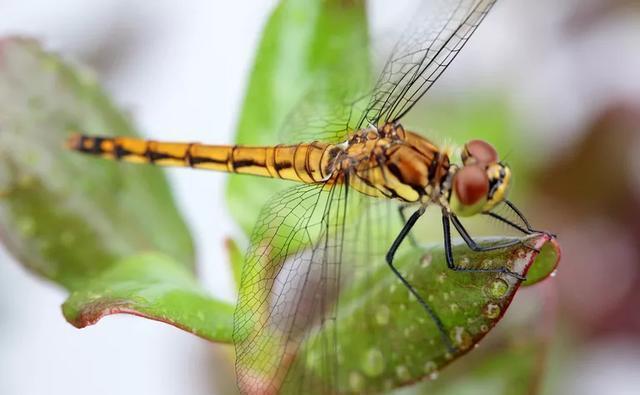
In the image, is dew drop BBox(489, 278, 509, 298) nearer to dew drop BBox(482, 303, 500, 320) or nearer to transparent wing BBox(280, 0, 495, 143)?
dew drop BBox(482, 303, 500, 320)

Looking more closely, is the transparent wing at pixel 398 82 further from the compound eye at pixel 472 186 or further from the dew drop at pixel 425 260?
the dew drop at pixel 425 260

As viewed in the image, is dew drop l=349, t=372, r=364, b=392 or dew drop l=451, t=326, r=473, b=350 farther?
dew drop l=349, t=372, r=364, b=392

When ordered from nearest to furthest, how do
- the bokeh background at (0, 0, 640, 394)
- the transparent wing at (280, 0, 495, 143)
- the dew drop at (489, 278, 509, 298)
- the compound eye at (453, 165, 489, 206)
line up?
the dew drop at (489, 278, 509, 298), the compound eye at (453, 165, 489, 206), the transparent wing at (280, 0, 495, 143), the bokeh background at (0, 0, 640, 394)

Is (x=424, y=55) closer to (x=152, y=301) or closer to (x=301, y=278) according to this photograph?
(x=301, y=278)

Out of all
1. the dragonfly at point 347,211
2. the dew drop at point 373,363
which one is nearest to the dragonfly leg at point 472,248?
the dragonfly at point 347,211

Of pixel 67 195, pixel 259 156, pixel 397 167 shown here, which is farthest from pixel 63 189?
pixel 397 167

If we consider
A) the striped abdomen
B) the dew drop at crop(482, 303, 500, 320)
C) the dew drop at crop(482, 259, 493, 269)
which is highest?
the striped abdomen

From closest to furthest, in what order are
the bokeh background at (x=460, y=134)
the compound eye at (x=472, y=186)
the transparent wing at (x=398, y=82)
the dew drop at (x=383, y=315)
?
the dew drop at (x=383, y=315) < the compound eye at (x=472, y=186) < the transparent wing at (x=398, y=82) < the bokeh background at (x=460, y=134)

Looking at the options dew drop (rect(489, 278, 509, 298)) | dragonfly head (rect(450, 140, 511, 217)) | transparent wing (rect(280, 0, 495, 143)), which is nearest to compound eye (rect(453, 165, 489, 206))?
dragonfly head (rect(450, 140, 511, 217))
